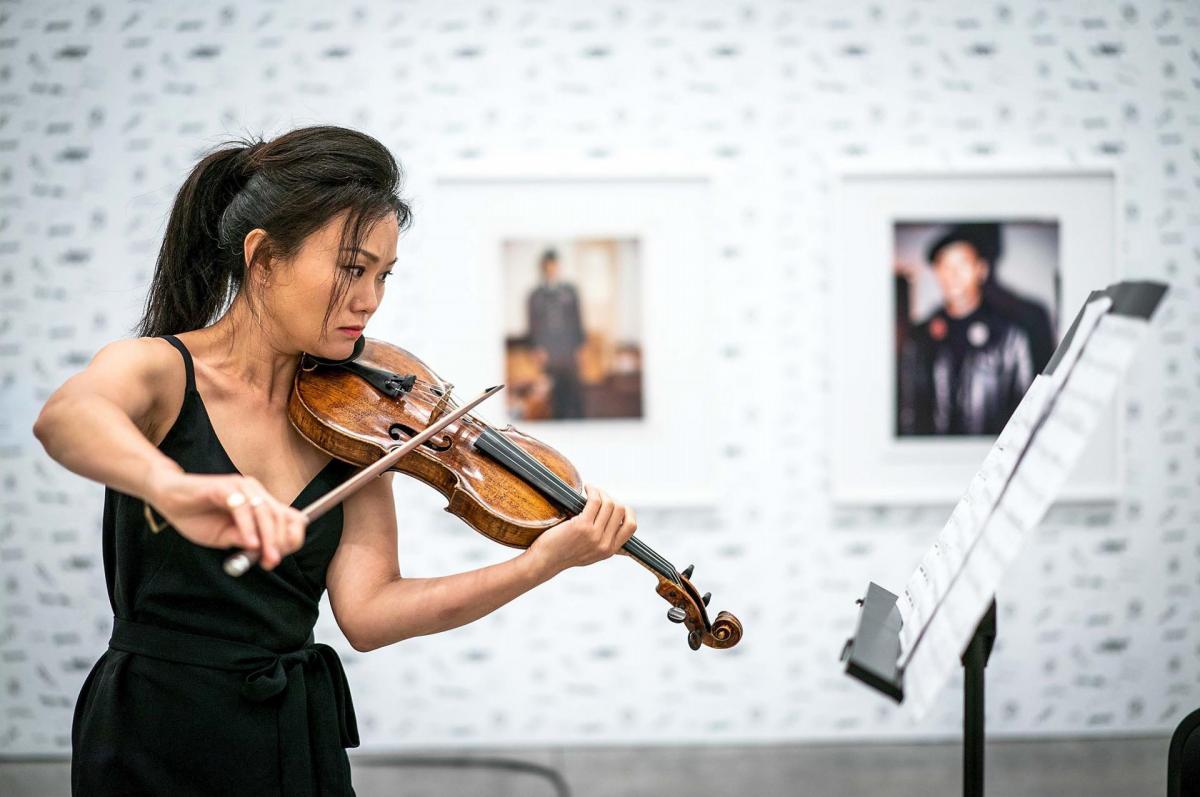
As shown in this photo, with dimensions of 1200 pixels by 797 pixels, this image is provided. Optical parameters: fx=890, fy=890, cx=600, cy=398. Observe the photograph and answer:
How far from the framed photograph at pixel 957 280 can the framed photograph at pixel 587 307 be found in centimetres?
48

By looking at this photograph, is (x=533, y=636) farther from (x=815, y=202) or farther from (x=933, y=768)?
(x=815, y=202)

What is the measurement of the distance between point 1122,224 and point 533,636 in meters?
2.31

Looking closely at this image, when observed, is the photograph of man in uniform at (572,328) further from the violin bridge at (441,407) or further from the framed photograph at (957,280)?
the violin bridge at (441,407)

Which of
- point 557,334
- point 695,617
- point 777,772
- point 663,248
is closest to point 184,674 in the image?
point 695,617

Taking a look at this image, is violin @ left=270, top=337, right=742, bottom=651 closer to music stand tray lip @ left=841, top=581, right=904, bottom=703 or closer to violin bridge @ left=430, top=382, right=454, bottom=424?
violin bridge @ left=430, top=382, right=454, bottom=424

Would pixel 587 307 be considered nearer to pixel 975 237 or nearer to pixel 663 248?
pixel 663 248

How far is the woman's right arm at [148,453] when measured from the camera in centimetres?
92

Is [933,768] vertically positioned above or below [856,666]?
below

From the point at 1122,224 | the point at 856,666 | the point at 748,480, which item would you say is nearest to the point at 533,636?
the point at 748,480

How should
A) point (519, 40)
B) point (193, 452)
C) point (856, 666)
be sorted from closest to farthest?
point (856, 666)
point (193, 452)
point (519, 40)

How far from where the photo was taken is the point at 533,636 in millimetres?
2908

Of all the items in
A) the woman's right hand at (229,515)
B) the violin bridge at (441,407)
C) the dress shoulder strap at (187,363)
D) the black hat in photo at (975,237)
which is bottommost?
the woman's right hand at (229,515)

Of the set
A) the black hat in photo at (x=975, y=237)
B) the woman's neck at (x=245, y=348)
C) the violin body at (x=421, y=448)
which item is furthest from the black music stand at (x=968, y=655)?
the black hat in photo at (x=975, y=237)

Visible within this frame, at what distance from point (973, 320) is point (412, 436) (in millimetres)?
2075
